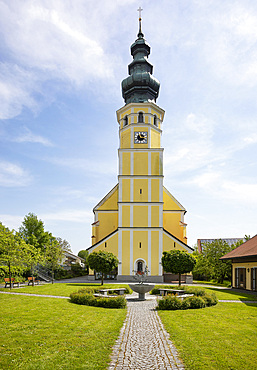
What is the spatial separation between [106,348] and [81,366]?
1375mm

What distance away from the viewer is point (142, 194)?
3412 centimetres

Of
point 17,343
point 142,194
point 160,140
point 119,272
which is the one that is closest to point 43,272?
point 119,272

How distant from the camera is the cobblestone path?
6.73 metres

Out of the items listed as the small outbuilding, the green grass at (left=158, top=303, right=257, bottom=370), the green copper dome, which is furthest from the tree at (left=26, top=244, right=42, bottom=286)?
the green copper dome

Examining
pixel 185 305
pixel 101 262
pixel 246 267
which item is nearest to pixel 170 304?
pixel 185 305

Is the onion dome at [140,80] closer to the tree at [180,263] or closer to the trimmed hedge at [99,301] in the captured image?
the tree at [180,263]

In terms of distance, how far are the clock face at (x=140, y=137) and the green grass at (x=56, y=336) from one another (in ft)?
77.6

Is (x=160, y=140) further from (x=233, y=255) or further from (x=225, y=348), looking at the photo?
(x=225, y=348)

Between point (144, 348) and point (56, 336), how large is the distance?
8.26 ft

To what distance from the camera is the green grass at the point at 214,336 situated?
6883mm

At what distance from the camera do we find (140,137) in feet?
116

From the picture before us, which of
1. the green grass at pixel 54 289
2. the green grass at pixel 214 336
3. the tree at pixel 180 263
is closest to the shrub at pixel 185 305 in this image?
the green grass at pixel 214 336

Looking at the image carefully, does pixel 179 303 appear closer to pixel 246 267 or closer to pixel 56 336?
pixel 56 336

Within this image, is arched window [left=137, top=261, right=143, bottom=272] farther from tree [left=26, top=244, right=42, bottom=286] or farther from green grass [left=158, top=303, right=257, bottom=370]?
green grass [left=158, top=303, right=257, bottom=370]
